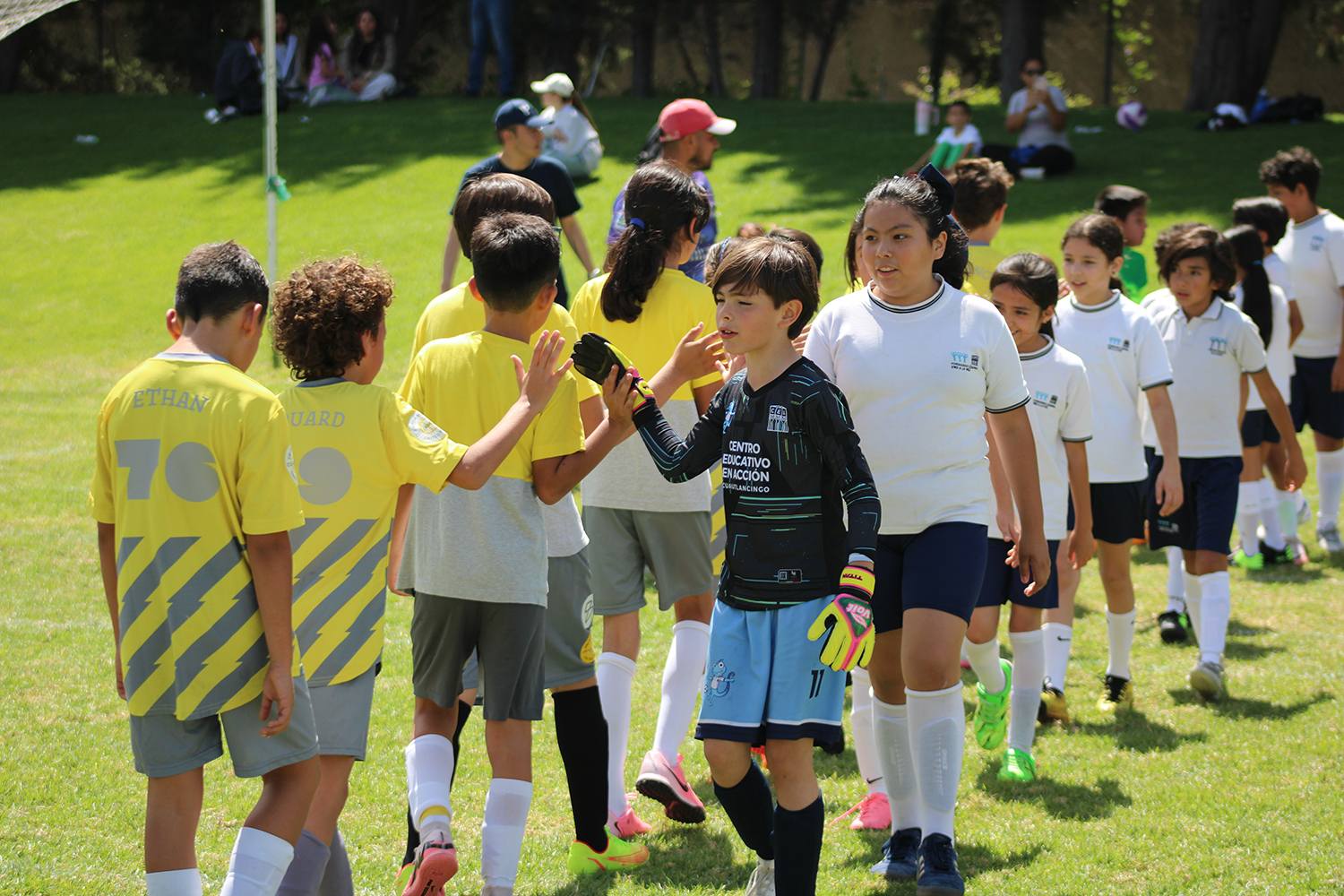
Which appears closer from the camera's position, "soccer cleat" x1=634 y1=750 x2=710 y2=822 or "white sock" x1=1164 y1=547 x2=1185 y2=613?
"soccer cleat" x1=634 y1=750 x2=710 y2=822

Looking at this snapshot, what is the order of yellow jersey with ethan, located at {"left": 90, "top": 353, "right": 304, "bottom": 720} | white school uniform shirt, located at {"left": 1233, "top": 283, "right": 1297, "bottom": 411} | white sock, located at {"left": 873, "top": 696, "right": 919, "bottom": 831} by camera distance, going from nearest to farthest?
yellow jersey with ethan, located at {"left": 90, "top": 353, "right": 304, "bottom": 720}
white sock, located at {"left": 873, "top": 696, "right": 919, "bottom": 831}
white school uniform shirt, located at {"left": 1233, "top": 283, "right": 1297, "bottom": 411}

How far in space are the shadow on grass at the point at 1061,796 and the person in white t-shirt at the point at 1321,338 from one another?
4.34 metres

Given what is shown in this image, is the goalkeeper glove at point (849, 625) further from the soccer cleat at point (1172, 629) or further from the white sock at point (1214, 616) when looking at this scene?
the soccer cleat at point (1172, 629)

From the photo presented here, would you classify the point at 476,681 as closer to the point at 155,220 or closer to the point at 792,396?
the point at 792,396

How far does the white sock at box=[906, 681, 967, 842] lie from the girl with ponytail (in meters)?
0.78

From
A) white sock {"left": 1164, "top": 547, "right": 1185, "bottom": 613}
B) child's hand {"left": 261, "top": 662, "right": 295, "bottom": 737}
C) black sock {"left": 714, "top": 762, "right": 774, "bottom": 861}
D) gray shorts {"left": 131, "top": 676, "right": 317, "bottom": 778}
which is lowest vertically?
white sock {"left": 1164, "top": 547, "right": 1185, "bottom": 613}

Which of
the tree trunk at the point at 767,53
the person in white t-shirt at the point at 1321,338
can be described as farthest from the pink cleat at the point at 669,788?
the tree trunk at the point at 767,53

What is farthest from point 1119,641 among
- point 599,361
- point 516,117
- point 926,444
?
point 516,117

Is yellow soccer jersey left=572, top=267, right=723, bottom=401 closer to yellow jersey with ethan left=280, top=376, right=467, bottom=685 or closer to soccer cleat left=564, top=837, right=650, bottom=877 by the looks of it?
yellow jersey with ethan left=280, top=376, right=467, bottom=685

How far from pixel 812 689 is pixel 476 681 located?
97cm

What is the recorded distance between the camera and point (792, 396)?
9.63 ft

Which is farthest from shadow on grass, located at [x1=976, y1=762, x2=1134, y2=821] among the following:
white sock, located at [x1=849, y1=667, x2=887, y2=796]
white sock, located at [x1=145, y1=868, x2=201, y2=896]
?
white sock, located at [x1=145, y1=868, x2=201, y2=896]

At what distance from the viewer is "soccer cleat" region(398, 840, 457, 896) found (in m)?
2.88

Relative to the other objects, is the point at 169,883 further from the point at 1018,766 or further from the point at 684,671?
the point at 1018,766
